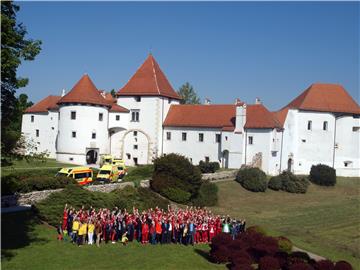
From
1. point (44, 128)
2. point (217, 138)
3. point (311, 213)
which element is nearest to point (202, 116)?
point (217, 138)

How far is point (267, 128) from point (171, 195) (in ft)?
61.8

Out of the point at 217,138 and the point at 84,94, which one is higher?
the point at 84,94

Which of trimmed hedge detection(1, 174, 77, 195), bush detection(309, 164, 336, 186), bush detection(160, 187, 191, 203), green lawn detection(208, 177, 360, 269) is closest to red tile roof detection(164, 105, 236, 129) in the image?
bush detection(309, 164, 336, 186)

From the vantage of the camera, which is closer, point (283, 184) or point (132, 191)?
point (132, 191)

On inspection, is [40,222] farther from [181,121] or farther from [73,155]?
[181,121]

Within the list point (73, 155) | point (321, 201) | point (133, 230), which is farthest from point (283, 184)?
point (133, 230)

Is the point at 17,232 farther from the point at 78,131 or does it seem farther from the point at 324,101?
the point at 324,101

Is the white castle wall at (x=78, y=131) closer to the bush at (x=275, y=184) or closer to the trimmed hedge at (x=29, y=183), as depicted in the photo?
the bush at (x=275, y=184)

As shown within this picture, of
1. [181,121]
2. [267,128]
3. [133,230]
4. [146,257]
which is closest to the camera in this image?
[146,257]

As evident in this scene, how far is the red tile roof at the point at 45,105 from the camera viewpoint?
2343 inches

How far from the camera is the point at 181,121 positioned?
5456 cm

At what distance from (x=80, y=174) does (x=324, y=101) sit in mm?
35317

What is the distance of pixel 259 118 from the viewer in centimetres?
5062

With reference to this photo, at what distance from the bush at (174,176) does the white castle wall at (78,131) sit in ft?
57.8
